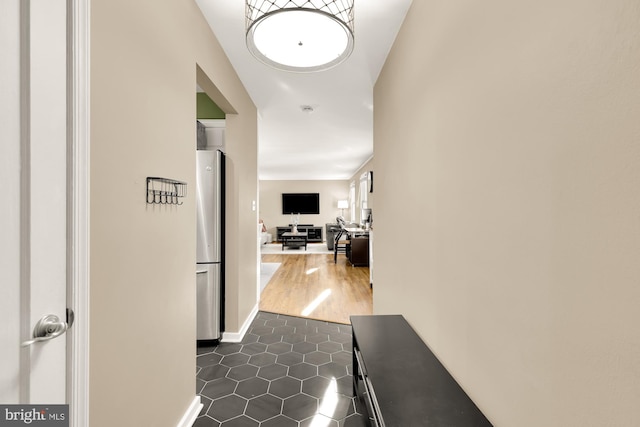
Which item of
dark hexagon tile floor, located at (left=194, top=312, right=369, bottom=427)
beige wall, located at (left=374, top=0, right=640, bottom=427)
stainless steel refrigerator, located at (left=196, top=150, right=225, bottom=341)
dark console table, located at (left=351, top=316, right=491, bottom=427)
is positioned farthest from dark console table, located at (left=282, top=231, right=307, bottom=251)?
beige wall, located at (left=374, top=0, right=640, bottom=427)

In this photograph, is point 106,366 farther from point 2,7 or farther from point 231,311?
point 231,311

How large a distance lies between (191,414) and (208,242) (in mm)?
1306

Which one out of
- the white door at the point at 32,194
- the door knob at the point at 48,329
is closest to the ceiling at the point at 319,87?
the white door at the point at 32,194

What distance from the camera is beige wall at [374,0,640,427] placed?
1.88 feet

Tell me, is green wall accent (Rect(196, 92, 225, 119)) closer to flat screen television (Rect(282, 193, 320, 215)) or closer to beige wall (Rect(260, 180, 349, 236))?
flat screen television (Rect(282, 193, 320, 215))

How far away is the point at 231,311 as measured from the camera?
273cm

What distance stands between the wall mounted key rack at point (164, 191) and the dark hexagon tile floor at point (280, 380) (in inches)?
51.2

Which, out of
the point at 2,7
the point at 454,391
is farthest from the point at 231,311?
Answer: the point at 2,7

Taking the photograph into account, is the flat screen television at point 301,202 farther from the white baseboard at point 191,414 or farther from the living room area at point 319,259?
the white baseboard at point 191,414

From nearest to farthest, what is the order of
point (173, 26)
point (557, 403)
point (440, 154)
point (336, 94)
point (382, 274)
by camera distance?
point (557, 403) → point (440, 154) → point (173, 26) → point (382, 274) → point (336, 94)

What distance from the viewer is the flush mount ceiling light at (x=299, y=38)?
1.23 m

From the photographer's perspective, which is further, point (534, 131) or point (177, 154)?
point (177, 154)

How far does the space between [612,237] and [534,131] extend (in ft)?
1.11

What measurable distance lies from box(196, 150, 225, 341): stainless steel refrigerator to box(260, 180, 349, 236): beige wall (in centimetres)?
870
